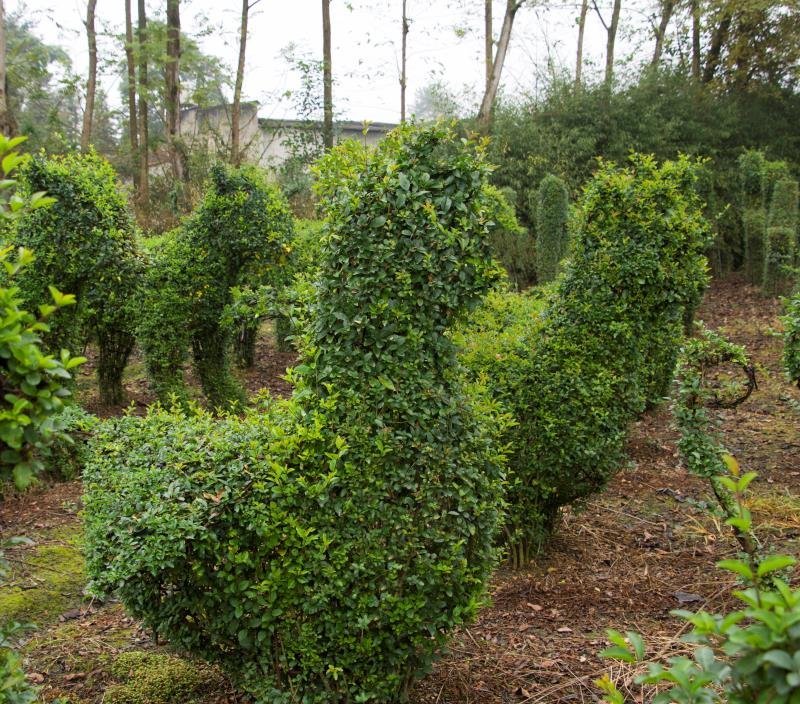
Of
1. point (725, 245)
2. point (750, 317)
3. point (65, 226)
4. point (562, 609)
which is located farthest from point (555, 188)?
point (562, 609)

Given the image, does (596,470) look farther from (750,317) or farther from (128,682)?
(750,317)

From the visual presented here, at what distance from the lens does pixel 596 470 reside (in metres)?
5.01

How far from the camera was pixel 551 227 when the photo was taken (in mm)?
15477

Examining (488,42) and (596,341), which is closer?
(596,341)

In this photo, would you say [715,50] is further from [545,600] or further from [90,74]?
[545,600]

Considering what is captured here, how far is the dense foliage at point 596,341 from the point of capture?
492 cm

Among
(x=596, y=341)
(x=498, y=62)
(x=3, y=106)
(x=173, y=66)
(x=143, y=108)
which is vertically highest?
(x=498, y=62)

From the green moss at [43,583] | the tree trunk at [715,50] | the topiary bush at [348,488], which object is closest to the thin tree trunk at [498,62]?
the tree trunk at [715,50]

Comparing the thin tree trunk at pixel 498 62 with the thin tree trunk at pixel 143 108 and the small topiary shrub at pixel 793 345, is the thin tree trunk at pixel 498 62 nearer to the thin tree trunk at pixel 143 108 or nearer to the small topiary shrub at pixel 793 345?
the thin tree trunk at pixel 143 108

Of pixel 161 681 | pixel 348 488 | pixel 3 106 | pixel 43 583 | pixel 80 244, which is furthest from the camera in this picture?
pixel 3 106

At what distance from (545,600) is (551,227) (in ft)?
38.0

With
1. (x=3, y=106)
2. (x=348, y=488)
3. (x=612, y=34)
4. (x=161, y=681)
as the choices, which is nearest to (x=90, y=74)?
(x=3, y=106)

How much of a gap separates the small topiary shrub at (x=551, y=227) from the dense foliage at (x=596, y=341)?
1014 cm

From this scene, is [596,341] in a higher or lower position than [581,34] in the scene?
lower
